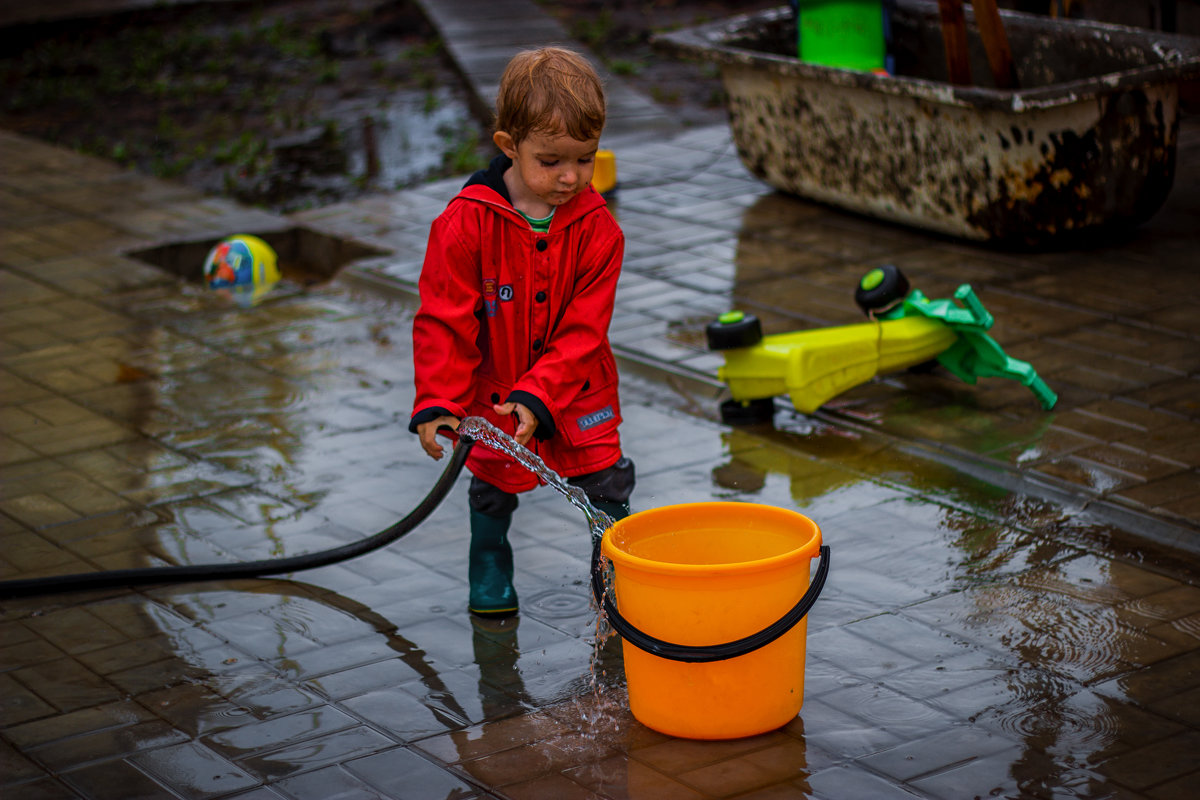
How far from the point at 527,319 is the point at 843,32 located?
5.06 m

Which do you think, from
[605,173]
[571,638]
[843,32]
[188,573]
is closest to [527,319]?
[571,638]

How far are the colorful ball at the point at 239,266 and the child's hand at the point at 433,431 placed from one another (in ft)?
12.4

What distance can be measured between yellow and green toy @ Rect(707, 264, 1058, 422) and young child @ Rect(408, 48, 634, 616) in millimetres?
1337

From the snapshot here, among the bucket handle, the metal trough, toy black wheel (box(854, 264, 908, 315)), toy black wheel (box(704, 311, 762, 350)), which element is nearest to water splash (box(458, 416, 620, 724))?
the bucket handle

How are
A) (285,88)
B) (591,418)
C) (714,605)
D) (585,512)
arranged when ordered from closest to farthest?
(714,605) < (585,512) < (591,418) < (285,88)

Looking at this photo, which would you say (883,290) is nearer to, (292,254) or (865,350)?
(865,350)

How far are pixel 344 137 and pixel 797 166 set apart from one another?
4.09m

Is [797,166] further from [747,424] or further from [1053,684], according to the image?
[1053,684]

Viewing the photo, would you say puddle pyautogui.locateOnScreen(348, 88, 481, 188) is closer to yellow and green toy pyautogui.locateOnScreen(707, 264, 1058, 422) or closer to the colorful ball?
the colorful ball

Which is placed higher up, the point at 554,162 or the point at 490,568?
the point at 554,162

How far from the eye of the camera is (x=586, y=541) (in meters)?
4.12

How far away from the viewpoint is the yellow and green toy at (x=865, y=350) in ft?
15.7

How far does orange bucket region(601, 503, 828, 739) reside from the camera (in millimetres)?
2879

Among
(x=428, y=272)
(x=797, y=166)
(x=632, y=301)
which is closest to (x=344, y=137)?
(x=797, y=166)
